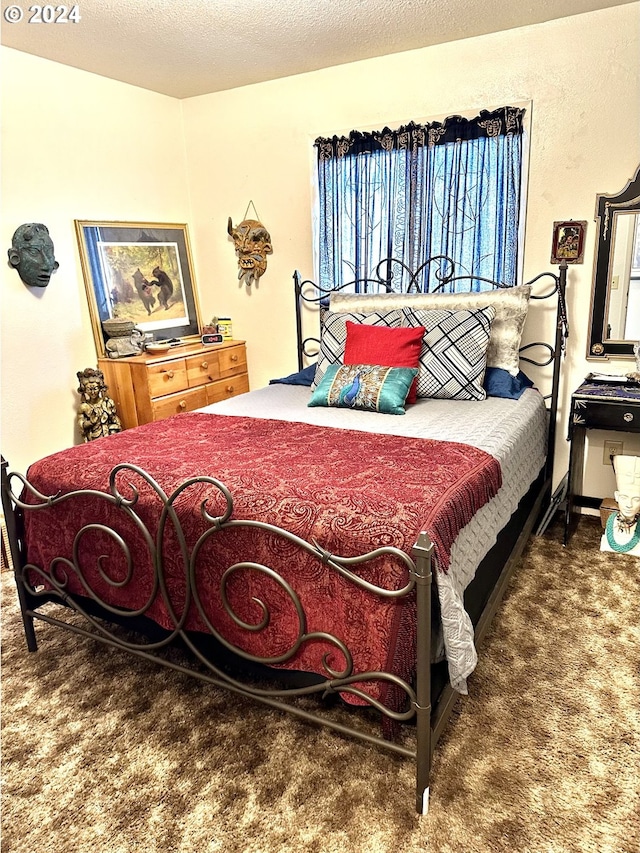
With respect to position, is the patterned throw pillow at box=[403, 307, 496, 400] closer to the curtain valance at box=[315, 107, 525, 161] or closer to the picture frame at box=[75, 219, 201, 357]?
the curtain valance at box=[315, 107, 525, 161]

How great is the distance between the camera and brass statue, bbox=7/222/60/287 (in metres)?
3.22

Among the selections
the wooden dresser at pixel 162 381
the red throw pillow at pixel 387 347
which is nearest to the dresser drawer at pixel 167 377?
the wooden dresser at pixel 162 381

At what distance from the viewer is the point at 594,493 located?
3346mm

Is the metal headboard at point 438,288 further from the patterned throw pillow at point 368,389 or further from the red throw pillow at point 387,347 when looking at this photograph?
the patterned throw pillow at point 368,389

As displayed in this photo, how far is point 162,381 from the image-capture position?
144 inches

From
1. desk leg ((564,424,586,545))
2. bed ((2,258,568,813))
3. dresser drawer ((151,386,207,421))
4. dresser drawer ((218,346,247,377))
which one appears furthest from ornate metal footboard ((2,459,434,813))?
dresser drawer ((218,346,247,377))

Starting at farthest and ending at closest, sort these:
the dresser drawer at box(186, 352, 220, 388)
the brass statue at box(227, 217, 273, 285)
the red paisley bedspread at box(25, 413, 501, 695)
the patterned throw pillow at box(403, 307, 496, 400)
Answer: the brass statue at box(227, 217, 273, 285), the dresser drawer at box(186, 352, 220, 388), the patterned throw pillow at box(403, 307, 496, 400), the red paisley bedspread at box(25, 413, 501, 695)

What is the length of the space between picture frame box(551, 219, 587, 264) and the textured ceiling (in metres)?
0.96

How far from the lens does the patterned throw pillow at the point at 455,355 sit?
2.93 m

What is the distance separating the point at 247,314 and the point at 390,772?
10.6 feet

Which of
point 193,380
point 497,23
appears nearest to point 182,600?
point 193,380

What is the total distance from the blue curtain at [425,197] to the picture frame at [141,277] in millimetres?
1083

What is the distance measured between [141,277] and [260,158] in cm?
110

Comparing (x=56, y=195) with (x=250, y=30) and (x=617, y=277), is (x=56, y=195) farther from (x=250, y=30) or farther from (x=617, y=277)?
(x=617, y=277)
